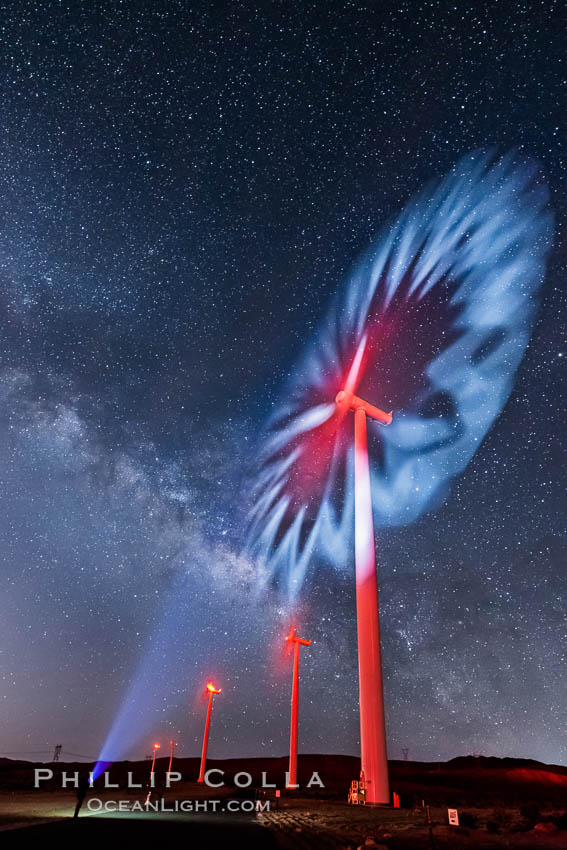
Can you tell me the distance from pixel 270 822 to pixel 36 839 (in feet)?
32.1

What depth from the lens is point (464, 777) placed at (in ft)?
320

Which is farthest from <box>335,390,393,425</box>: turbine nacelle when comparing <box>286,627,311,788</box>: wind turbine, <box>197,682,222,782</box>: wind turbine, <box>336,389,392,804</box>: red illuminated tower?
<box>197,682,222,782</box>: wind turbine

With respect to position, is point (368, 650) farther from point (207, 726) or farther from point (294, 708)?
point (207, 726)

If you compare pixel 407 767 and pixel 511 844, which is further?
pixel 407 767

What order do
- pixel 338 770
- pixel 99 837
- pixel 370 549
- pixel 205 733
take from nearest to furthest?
pixel 99 837 → pixel 370 549 → pixel 205 733 → pixel 338 770

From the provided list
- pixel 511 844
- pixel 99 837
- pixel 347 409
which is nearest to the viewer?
pixel 99 837

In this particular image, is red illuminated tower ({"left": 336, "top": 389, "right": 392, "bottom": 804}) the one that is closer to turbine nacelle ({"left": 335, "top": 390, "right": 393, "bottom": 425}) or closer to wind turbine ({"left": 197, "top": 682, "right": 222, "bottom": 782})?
turbine nacelle ({"left": 335, "top": 390, "right": 393, "bottom": 425})

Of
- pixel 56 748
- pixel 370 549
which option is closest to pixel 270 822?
pixel 370 549

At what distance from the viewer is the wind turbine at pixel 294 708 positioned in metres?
41.0

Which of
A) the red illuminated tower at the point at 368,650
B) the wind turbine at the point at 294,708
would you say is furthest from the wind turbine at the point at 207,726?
the red illuminated tower at the point at 368,650

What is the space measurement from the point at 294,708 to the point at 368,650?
2133 centimetres

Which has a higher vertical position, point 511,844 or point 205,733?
Result: point 205,733

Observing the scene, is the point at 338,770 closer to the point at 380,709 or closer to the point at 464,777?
the point at 464,777

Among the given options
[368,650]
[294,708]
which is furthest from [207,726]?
[368,650]
